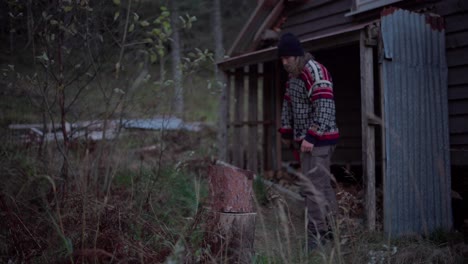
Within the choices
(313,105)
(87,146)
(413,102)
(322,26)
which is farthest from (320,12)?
(87,146)

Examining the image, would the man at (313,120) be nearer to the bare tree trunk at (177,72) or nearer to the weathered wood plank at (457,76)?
the bare tree trunk at (177,72)

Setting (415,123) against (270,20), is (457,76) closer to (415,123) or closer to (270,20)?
(415,123)

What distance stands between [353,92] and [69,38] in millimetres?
5160

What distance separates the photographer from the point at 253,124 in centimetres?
809

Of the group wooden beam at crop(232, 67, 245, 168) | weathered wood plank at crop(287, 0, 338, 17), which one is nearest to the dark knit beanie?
weathered wood plank at crop(287, 0, 338, 17)

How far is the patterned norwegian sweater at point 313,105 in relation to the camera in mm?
4789

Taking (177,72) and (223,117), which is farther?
(223,117)

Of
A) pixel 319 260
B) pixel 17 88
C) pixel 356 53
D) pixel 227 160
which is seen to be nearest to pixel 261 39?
pixel 356 53

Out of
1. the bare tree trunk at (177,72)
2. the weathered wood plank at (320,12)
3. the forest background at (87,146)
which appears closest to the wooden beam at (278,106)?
the weathered wood plank at (320,12)

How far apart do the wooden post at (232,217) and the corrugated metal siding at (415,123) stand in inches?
84.6

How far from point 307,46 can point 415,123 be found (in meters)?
1.72

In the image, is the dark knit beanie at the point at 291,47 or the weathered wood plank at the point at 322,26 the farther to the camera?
the weathered wood plank at the point at 322,26

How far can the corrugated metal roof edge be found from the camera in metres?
5.20

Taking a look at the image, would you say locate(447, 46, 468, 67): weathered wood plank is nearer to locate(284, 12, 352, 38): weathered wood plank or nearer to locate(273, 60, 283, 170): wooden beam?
locate(284, 12, 352, 38): weathered wood plank
